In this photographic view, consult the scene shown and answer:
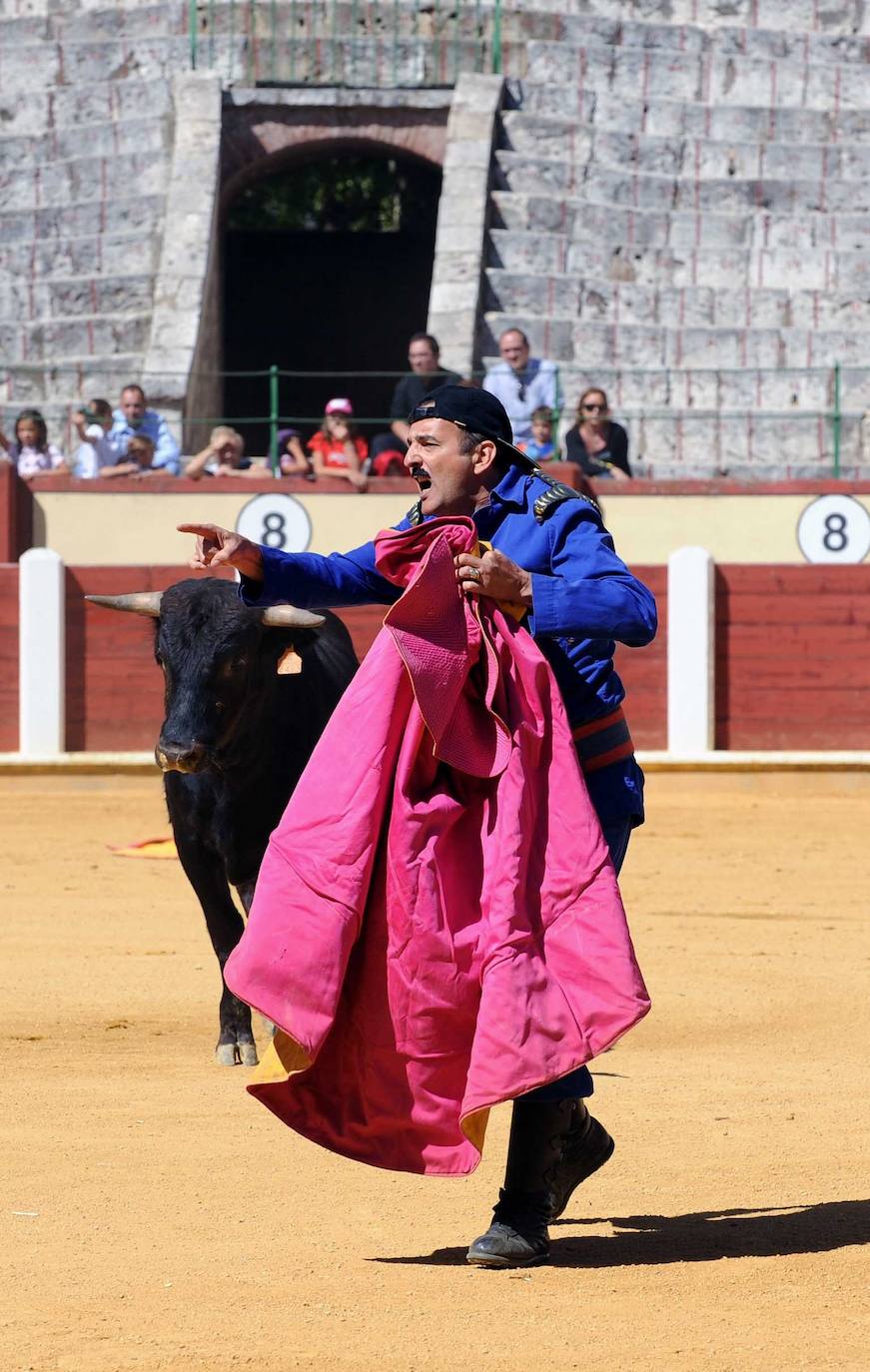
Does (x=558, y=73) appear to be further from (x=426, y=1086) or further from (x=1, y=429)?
(x=426, y=1086)

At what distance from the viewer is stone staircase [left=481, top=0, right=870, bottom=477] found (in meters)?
16.2

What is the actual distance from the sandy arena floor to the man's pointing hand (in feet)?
3.52

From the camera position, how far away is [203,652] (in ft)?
18.0

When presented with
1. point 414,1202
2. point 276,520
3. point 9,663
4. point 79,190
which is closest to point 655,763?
point 276,520

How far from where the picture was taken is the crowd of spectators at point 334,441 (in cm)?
1388

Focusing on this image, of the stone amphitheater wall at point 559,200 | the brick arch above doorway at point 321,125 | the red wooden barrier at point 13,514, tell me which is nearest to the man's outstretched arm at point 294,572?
the red wooden barrier at point 13,514

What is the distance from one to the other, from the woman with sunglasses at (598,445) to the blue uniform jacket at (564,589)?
406 inches

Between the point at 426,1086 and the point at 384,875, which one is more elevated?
the point at 384,875

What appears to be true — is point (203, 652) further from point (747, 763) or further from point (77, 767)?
point (747, 763)

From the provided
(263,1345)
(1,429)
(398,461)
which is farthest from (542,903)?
(1,429)

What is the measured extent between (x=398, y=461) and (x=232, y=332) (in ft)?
25.4

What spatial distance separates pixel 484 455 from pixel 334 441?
11.0m

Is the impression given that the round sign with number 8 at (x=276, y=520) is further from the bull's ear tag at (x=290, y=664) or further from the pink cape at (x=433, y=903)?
the pink cape at (x=433, y=903)

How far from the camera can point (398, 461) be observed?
14.4m
